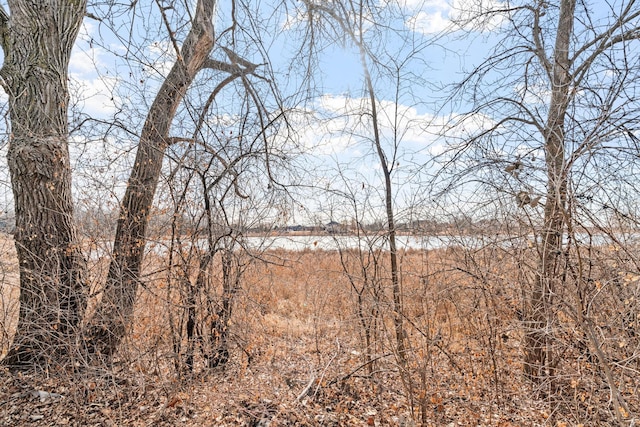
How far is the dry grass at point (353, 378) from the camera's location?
340cm

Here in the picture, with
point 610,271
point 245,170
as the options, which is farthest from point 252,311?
point 610,271

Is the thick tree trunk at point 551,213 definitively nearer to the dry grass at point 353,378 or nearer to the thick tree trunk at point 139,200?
the dry grass at point 353,378

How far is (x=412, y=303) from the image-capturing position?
4438 millimetres

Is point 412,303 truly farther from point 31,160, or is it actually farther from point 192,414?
point 31,160

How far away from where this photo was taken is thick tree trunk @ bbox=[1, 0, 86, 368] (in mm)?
3887

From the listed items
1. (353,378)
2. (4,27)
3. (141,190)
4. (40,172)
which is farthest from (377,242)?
(4,27)

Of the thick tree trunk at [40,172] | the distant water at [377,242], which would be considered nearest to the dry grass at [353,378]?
the distant water at [377,242]

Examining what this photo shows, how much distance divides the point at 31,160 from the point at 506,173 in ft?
14.5

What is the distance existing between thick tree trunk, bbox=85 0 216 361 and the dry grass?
190 mm

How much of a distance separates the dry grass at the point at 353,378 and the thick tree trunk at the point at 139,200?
0.62 ft

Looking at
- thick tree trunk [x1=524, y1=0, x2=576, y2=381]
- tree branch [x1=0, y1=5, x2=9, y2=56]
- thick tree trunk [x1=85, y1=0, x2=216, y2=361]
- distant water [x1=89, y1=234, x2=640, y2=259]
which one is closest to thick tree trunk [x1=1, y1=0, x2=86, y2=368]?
tree branch [x1=0, y1=5, x2=9, y2=56]

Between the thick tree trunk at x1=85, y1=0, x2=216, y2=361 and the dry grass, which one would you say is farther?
the thick tree trunk at x1=85, y1=0, x2=216, y2=361

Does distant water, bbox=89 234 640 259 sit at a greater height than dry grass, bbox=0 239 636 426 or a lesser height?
greater

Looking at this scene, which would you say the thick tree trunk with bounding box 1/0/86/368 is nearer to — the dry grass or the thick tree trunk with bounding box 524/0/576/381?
the dry grass
